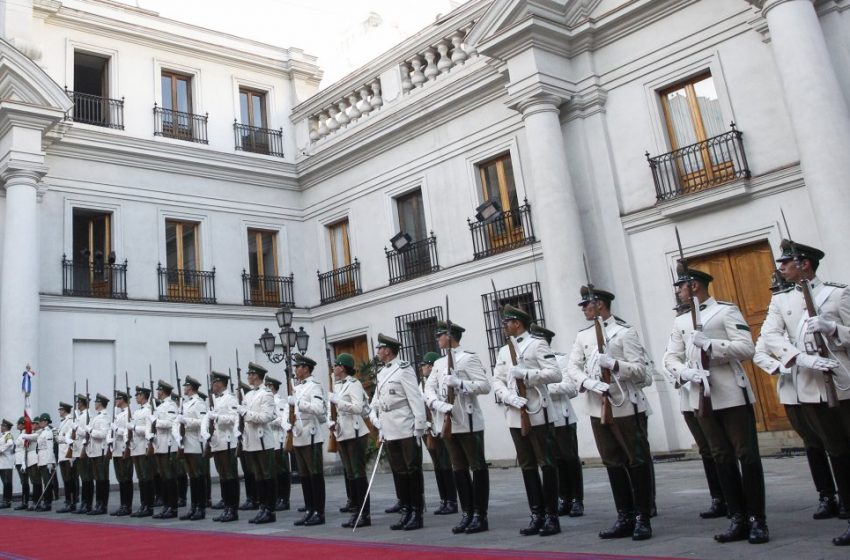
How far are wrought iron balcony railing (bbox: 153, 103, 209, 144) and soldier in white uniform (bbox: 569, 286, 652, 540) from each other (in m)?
15.2

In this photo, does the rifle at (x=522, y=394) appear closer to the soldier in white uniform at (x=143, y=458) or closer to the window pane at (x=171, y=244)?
the soldier in white uniform at (x=143, y=458)

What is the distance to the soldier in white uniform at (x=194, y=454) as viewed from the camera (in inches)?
400

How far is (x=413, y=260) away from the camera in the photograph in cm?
1705

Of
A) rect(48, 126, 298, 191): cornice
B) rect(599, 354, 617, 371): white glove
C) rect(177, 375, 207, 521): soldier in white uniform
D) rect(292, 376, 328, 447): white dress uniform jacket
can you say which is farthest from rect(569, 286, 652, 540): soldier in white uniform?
rect(48, 126, 298, 191): cornice

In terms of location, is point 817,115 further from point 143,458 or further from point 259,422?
point 143,458

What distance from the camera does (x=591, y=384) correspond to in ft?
19.1

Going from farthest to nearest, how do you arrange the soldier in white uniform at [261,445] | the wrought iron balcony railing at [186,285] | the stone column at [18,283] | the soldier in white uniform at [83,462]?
the wrought iron balcony railing at [186,285], the stone column at [18,283], the soldier in white uniform at [83,462], the soldier in white uniform at [261,445]

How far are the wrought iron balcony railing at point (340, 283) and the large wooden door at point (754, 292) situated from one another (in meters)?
8.89

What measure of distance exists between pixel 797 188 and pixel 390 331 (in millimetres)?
9211

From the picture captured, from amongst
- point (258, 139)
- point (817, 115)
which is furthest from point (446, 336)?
point (258, 139)

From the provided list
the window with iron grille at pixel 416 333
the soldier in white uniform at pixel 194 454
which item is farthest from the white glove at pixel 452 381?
the window with iron grille at pixel 416 333

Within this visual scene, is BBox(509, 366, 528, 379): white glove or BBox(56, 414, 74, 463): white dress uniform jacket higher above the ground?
BBox(56, 414, 74, 463): white dress uniform jacket

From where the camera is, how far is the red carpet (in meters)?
5.67

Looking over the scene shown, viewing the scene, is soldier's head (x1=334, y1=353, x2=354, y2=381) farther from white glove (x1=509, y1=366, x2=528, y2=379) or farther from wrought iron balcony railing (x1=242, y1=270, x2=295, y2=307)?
wrought iron balcony railing (x1=242, y1=270, x2=295, y2=307)
